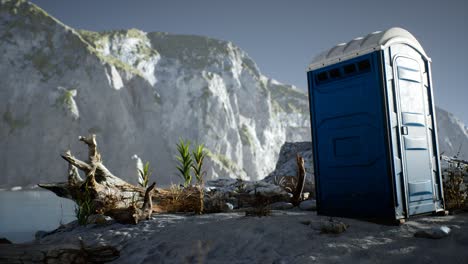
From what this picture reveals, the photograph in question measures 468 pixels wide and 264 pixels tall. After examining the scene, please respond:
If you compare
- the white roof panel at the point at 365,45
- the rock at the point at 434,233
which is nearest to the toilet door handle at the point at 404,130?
the white roof panel at the point at 365,45

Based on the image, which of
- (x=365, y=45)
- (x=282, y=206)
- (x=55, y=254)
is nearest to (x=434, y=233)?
(x=365, y=45)

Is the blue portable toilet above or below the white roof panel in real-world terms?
below

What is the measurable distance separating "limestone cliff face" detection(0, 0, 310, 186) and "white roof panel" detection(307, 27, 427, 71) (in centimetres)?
5511

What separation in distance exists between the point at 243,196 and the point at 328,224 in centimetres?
424

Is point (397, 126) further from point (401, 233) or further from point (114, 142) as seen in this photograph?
point (114, 142)

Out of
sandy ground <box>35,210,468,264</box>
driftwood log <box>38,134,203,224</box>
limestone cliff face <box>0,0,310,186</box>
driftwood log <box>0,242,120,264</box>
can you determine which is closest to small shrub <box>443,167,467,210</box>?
sandy ground <box>35,210,468,264</box>

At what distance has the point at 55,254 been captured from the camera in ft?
12.7

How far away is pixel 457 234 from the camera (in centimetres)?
416

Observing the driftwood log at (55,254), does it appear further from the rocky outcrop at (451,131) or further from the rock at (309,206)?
the rocky outcrop at (451,131)

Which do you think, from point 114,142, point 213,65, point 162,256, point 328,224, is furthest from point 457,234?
point 213,65

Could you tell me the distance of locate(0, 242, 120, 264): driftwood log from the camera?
11.8 ft

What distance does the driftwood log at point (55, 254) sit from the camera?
361 centimetres

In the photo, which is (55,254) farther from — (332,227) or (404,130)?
(404,130)

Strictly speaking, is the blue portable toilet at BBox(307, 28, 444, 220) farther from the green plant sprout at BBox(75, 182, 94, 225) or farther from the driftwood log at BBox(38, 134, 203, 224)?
the green plant sprout at BBox(75, 182, 94, 225)
